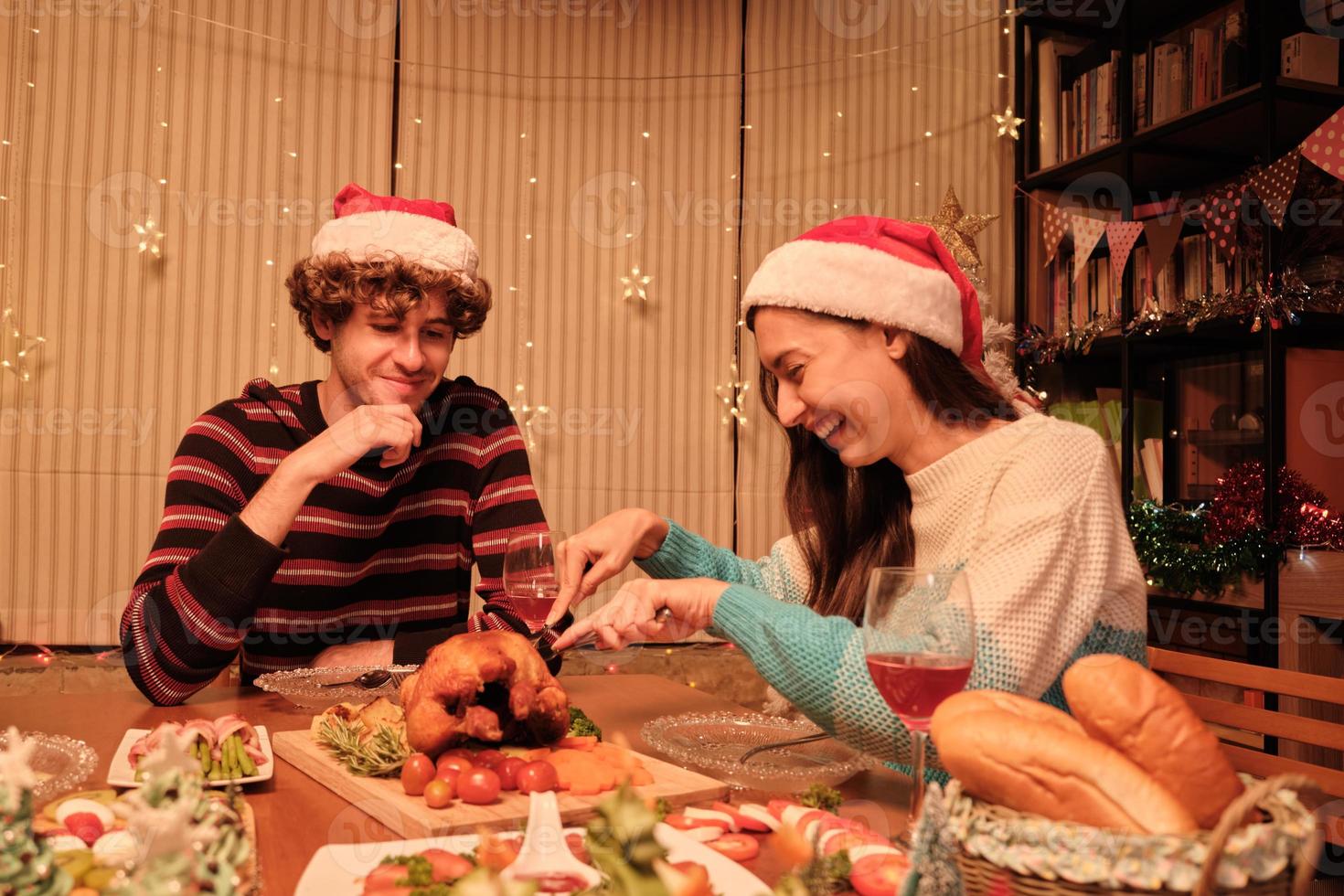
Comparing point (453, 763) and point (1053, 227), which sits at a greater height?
point (1053, 227)

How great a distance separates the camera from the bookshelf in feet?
10.9

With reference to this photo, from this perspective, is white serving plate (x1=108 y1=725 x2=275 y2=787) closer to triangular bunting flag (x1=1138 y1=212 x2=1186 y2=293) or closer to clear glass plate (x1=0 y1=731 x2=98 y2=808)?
clear glass plate (x1=0 y1=731 x2=98 y2=808)

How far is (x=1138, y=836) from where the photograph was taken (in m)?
0.67

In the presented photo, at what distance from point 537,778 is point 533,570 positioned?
0.40 m

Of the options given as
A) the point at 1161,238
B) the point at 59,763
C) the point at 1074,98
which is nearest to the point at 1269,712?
the point at 59,763

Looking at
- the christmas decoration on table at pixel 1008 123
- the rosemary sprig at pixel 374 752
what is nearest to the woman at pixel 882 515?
the rosemary sprig at pixel 374 752

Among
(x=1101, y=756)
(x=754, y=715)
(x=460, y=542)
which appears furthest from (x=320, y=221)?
(x=1101, y=756)

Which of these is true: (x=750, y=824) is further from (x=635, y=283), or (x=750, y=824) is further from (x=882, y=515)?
(x=635, y=283)

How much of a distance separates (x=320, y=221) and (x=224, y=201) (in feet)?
1.02

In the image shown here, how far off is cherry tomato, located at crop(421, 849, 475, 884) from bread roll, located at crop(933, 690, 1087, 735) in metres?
0.38

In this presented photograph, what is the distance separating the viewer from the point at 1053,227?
4.18 metres

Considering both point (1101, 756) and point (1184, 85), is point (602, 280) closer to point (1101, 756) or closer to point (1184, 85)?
point (1184, 85)

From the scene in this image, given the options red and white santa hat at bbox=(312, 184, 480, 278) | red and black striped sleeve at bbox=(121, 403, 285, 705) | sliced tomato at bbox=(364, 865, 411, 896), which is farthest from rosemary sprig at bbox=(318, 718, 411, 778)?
red and white santa hat at bbox=(312, 184, 480, 278)

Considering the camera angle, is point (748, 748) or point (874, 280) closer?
point (748, 748)
